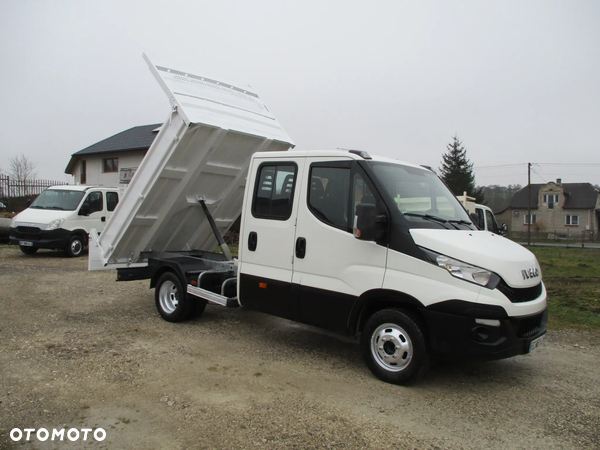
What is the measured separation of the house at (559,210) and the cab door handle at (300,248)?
5450cm

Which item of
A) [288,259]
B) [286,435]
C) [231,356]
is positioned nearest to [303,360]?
[231,356]

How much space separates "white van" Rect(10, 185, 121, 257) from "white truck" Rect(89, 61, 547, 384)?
740 cm

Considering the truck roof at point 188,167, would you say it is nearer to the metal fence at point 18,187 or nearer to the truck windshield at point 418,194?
the truck windshield at point 418,194

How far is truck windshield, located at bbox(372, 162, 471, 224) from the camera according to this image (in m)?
4.79

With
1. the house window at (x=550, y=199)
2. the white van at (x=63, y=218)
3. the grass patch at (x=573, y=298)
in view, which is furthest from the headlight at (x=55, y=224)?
the house window at (x=550, y=199)

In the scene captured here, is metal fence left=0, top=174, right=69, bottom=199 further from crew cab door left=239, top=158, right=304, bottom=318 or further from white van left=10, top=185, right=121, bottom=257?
crew cab door left=239, top=158, right=304, bottom=318

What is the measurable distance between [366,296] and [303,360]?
4.25 feet

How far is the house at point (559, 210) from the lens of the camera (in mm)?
55375

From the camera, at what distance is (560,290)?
1037 centimetres

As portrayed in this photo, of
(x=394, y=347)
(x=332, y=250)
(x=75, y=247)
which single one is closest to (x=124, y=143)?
(x=75, y=247)

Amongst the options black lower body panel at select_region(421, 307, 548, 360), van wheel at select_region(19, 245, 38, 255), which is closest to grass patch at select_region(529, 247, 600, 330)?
black lower body panel at select_region(421, 307, 548, 360)

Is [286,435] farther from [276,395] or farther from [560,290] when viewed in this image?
[560,290]

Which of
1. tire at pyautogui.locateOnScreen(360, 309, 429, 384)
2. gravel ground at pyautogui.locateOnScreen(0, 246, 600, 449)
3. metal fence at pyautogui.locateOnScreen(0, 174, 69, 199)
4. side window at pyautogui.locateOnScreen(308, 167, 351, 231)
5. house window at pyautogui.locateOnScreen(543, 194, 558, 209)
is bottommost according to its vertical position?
gravel ground at pyautogui.locateOnScreen(0, 246, 600, 449)

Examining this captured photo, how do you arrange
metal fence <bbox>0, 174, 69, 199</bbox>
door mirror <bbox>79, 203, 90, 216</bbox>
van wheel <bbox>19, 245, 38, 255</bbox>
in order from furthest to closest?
metal fence <bbox>0, 174, 69, 199</bbox>, van wheel <bbox>19, 245, 38, 255</bbox>, door mirror <bbox>79, 203, 90, 216</bbox>
